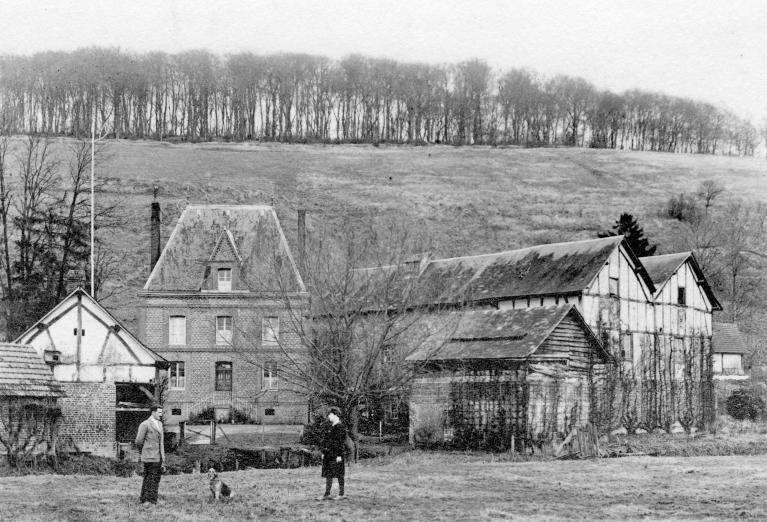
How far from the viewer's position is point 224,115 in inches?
4277

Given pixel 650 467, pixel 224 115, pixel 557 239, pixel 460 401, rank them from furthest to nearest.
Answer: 1. pixel 224 115
2. pixel 557 239
3. pixel 460 401
4. pixel 650 467

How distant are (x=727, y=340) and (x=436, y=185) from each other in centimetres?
3948

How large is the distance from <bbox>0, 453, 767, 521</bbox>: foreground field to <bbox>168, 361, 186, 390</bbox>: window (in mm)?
19575

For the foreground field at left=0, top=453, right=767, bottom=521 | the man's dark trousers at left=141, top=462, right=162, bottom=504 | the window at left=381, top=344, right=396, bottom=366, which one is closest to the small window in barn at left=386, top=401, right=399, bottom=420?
the window at left=381, top=344, right=396, bottom=366

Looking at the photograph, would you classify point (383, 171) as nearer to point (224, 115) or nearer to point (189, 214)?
point (224, 115)

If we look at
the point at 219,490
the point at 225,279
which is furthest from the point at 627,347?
the point at 219,490

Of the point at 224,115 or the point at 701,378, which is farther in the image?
the point at 224,115

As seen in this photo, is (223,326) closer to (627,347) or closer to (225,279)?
(225,279)

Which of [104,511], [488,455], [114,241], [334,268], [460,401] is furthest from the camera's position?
[114,241]

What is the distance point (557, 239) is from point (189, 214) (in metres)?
44.1

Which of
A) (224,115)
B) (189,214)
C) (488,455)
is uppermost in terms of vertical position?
(224,115)

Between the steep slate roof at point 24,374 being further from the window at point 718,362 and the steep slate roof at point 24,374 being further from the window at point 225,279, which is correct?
the window at point 718,362

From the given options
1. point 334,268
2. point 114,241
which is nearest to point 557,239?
point 114,241

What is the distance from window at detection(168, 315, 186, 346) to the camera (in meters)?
41.8
